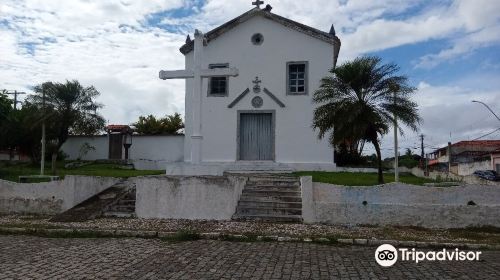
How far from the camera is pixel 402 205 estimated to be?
34.2 feet

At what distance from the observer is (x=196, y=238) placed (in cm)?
860

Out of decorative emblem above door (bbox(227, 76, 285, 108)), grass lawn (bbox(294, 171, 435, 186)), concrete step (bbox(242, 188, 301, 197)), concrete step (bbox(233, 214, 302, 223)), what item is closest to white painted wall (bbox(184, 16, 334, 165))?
decorative emblem above door (bbox(227, 76, 285, 108))

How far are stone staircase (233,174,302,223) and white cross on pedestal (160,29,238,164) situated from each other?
172 cm

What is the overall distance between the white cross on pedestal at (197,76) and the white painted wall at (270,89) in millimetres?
5698

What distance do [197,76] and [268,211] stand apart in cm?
443

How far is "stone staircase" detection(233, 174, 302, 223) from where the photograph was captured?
11.0 m

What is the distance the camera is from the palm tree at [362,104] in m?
13.9

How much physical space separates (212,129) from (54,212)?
8.07 metres

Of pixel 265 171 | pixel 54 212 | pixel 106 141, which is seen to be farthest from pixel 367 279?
pixel 106 141

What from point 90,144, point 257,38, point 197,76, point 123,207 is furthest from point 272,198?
point 90,144

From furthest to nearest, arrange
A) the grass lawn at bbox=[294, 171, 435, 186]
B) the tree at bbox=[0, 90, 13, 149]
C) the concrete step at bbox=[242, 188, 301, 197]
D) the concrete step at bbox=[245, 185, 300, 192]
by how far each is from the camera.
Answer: the tree at bbox=[0, 90, 13, 149]
the grass lawn at bbox=[294, 171, 435, 186]
the concrete step at bbox=[245, 185, 300, 192]
the concrete step at bbox=[242, 188, 301, 197]

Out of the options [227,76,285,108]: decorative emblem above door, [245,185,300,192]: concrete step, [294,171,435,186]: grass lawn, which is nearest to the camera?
[245,185,300,192]: concrete step

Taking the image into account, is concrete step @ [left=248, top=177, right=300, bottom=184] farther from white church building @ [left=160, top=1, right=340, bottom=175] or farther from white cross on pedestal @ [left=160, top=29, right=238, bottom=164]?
white church building @ [left=160, top=1, right=340, bottom=175]

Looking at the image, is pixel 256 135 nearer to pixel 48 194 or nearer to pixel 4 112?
pixel 48 194
